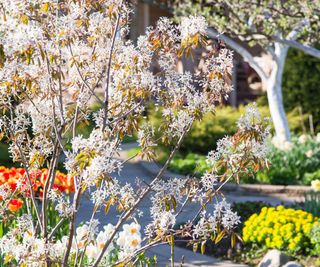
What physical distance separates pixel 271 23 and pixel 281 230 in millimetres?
3959

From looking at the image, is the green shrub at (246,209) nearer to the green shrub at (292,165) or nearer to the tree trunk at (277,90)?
the green shrub at (292,165)

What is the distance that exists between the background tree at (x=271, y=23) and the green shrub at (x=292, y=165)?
69 cm

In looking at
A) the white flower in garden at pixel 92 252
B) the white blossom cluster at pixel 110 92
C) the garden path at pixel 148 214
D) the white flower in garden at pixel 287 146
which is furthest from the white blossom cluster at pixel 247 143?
the white flower in garden at pixel 287 146

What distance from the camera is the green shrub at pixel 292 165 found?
459 inches

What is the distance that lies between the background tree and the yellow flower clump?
7.21ft

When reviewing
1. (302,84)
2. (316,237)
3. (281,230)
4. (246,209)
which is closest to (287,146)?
(246,209)

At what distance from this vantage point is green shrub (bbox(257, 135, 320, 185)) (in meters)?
11.6

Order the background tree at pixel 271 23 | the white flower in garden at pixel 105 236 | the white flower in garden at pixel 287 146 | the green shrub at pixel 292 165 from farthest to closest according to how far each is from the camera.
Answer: the white flower in garden at pixel 287 146, the green shrub at pixel 292 165, the background tree at pixel 271 23, the white flower in garden at pixel 105 236

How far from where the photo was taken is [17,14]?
3891 mm

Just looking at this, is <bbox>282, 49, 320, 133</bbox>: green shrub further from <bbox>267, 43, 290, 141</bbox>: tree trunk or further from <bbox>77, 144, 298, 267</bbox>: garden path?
<bbox>77, 144, 298, 267</bbox>: garden path

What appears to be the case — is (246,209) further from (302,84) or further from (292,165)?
(302,84)

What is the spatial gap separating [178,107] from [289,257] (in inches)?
114

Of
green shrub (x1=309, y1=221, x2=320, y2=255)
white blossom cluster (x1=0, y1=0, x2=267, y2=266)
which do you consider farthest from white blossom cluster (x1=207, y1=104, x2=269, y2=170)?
green shrub (x1=309, y1=221, x2=320, y2=255)

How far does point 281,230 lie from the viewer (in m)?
7.19
